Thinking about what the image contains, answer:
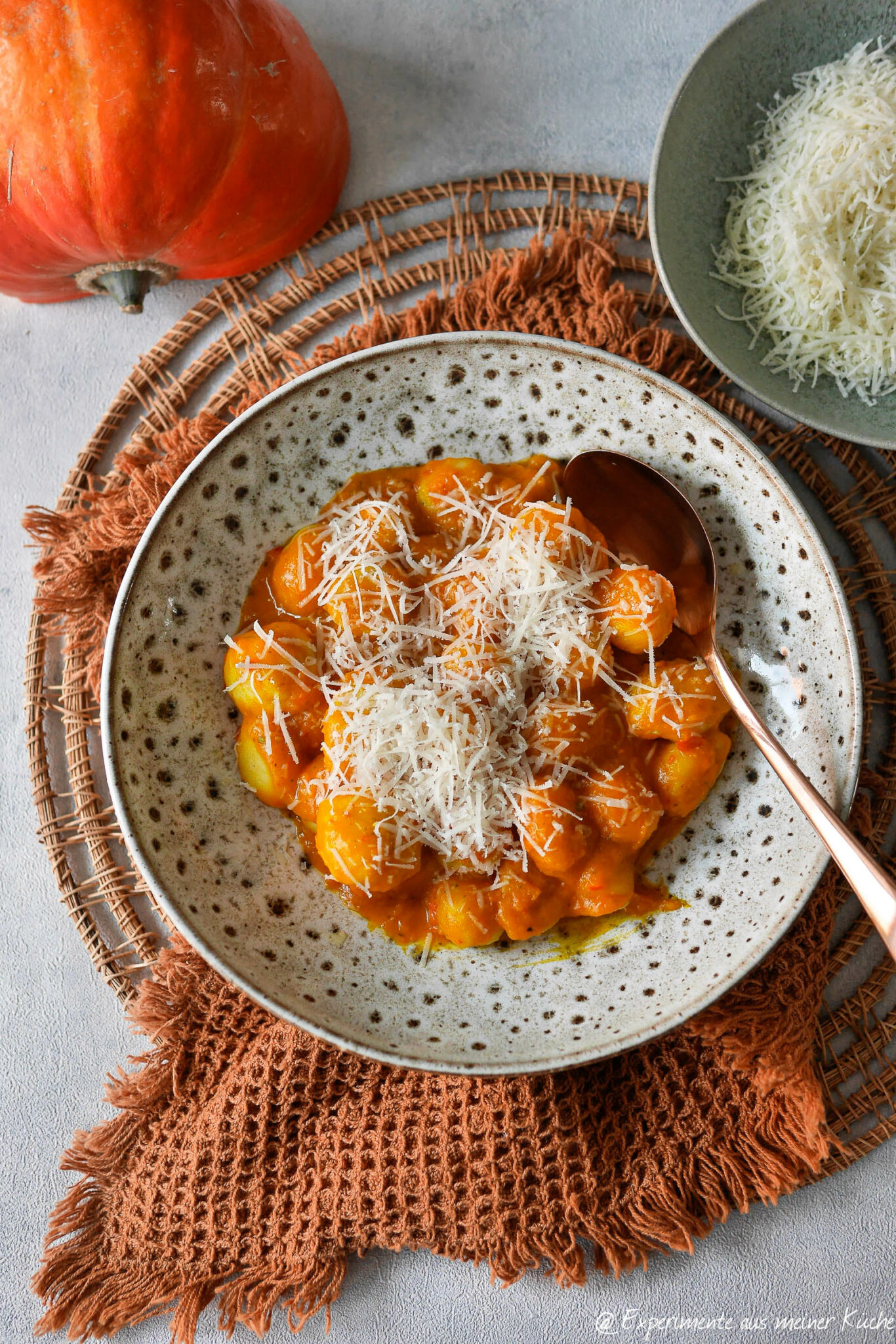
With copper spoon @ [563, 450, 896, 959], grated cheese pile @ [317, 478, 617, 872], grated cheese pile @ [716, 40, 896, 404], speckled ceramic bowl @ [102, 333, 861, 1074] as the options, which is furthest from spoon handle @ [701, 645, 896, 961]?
grated cheese pile @ [716, 40, 896, 404]

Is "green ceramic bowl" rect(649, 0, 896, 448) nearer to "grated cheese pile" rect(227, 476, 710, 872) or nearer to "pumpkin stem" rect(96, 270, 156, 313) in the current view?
"grated cheese pile" rect(227, 476, 710, 872)

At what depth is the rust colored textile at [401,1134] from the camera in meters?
1.72

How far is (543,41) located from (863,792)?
166 centimetres

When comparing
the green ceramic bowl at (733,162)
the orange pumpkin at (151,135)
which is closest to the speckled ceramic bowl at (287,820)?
the green ceramic bowl at (733,162)

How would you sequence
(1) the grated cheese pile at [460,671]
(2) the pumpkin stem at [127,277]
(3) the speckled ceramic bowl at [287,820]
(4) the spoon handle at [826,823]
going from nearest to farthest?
(4) the spoon handle at [826,823] → (1) the grated cheese pile at [460,671] → (3) the speckled ceramic bowl at [287,820] → (2) the pumpkin stem at [127,277]

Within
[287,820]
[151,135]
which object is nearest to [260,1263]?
[287,820]

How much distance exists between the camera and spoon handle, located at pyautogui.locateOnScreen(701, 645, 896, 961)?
4.40 ft

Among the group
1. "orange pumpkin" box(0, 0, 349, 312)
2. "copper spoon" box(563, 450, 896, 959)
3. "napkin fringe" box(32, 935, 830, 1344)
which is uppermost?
"orange pumpkin" box(0, 0, 349, 312)

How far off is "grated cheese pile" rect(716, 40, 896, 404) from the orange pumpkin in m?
0.84

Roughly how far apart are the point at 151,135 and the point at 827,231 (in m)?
1.20

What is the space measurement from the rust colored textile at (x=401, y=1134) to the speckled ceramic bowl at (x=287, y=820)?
0.46ft

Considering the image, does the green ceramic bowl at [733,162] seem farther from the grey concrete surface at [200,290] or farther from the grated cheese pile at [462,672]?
the grated cheese pile at [462,672]

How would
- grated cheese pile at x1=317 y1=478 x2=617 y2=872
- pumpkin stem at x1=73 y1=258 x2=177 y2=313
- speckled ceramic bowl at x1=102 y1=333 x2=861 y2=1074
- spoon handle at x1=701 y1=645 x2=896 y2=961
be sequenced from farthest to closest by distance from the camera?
Answer: pumpkin stem at x1=73 y1=258 x2=177 y2=313, speckled ceramic bowl at x1=102 y1=333 x2=861 y2=1074, grated cheese pile at x1=317 y1=478 x2=617 y2=872, spoon handle at x1=701 y1=645 x2=896 y2=961

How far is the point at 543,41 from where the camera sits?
6.40 ft
